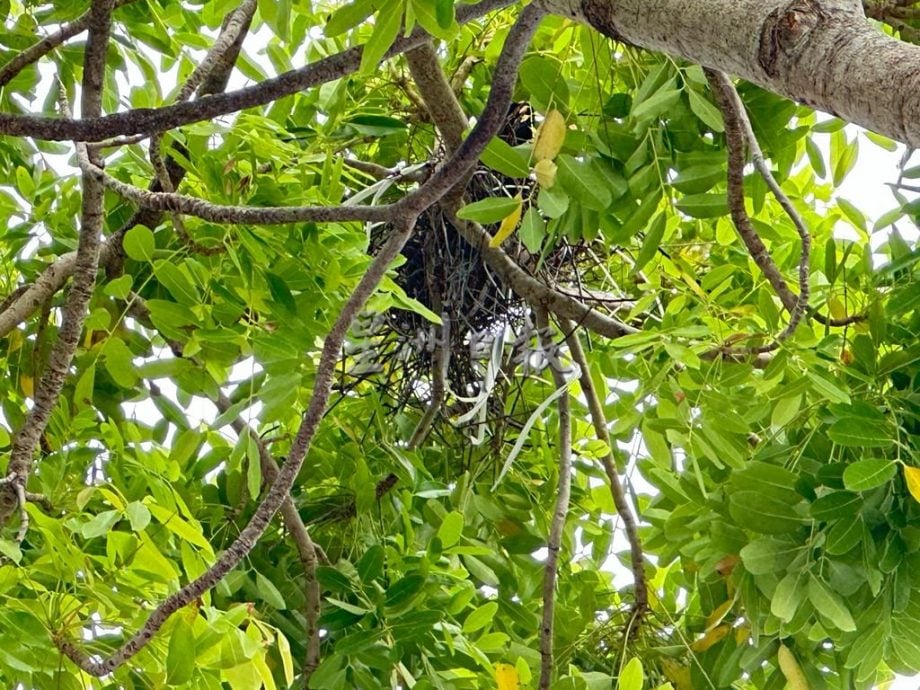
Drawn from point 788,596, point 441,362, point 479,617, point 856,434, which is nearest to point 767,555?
point 788,596

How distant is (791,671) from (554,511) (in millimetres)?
228

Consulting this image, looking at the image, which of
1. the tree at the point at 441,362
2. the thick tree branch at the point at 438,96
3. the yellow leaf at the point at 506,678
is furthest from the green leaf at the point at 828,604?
the thick tree branch at the point at 438,96

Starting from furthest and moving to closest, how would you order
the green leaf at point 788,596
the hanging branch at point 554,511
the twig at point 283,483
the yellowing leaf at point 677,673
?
the yellowing leaf at point 677,673
the hanging branch at point 554,511
the green leaf at point 788,596
the twig at point 283,483

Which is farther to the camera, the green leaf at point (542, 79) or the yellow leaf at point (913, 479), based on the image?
the green leaf at point (542, 79)

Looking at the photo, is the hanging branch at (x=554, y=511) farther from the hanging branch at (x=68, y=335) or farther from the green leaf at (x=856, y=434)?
the hanging branch at (x=68, y=335)

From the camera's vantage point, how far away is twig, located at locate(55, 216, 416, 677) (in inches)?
26.9

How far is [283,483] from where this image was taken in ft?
2.35

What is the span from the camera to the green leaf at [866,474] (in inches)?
27.9

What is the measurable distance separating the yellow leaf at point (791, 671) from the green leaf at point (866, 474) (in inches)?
→ 8.6

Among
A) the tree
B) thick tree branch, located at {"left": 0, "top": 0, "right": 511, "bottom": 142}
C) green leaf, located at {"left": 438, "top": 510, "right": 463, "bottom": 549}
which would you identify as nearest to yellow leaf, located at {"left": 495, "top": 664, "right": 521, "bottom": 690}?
the tree

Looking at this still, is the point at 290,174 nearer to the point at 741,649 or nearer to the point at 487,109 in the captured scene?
the point at 487,109

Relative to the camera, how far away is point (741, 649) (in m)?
0.92

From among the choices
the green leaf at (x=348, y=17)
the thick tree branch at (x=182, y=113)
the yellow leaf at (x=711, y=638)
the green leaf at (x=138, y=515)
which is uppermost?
the green leaf at (x=348, y=17)

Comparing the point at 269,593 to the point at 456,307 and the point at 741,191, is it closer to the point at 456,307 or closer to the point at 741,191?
the point at 456,307
